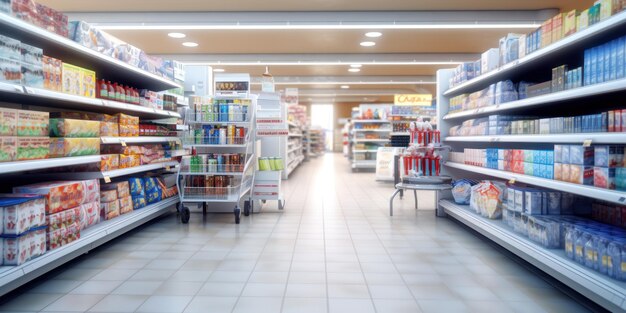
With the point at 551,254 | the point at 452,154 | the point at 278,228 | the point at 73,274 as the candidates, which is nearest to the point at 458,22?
the point at 452,154

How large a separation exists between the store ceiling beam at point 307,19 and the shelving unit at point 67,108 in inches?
142

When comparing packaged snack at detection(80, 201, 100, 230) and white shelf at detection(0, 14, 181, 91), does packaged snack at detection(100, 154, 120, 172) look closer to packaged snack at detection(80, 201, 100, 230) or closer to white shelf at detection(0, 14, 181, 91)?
packaged snack at detection(80, 201, 100, 230)

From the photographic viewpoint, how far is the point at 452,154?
5.66 meters

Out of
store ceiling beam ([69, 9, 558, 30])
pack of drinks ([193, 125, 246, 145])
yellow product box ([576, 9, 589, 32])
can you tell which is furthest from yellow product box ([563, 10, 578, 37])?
store ceiling beam ([69, 9, 558, 30])

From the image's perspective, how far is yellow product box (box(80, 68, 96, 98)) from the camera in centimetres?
356

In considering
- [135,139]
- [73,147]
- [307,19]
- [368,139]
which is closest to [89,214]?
[73,147]

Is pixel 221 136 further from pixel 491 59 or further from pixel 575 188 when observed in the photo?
pixel 575 188

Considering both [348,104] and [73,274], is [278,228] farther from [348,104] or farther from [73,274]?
[348,104]

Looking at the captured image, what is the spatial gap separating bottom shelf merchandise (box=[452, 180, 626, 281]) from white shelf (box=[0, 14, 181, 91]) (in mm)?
3954

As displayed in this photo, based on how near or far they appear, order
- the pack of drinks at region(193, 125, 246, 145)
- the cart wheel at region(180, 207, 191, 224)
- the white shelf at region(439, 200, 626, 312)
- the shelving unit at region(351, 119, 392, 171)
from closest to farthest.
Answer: the white shelf at region(439, 200, 626, 312) → the cart wheel at region(180, 207, 191, 224) → the pack of drinks at region(193, 125, 246, 145) → the shelving unit at region(351, 119, 392, 171)

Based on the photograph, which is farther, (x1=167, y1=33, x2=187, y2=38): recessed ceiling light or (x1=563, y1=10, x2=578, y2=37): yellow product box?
(x1=167, y1=33, x2=187, y2=38): recessed ceiling light

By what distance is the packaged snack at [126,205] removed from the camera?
4.29m

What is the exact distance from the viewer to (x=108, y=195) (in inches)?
159

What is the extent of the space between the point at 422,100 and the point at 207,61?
851 cm
